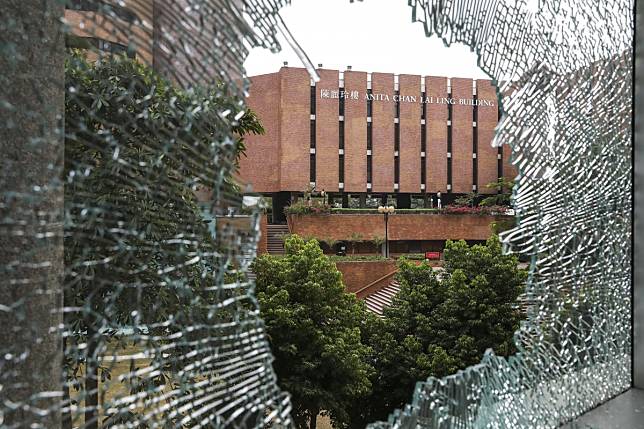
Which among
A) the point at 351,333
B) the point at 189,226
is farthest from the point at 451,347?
the point at 189,226

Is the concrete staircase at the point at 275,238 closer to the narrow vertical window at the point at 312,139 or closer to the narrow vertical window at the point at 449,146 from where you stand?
the narrow vertical window at the point at 312,139

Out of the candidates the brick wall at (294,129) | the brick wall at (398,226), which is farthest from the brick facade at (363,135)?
the brick wall at (398,226)

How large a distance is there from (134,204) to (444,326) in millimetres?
5011

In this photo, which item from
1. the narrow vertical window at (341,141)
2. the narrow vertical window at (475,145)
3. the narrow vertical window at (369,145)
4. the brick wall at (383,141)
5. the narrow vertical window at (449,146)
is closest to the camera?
the narrow vertical window at (341,141)

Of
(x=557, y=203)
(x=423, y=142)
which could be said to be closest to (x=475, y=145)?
(x=423, y=142)

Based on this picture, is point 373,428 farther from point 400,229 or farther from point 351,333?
point 400,229

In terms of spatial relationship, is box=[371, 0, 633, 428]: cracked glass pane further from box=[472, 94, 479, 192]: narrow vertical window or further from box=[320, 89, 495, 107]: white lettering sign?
box=[472, 94, 479, 192]: narrow vertical window

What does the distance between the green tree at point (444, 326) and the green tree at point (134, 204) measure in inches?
176

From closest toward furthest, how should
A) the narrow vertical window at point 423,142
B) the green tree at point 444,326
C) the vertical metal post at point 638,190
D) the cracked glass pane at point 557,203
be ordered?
1. the cracked glass pane at point 557,203
2. the vertical metal post at point 638,190
3. the green tree at point 444,326
4. the narrow vertical window at point 423,142

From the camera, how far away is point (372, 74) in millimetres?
10547

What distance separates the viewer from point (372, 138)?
1103 cm

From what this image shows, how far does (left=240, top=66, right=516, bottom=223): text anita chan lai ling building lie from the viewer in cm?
1022

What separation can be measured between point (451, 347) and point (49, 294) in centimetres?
501

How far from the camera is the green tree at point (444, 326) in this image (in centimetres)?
479
